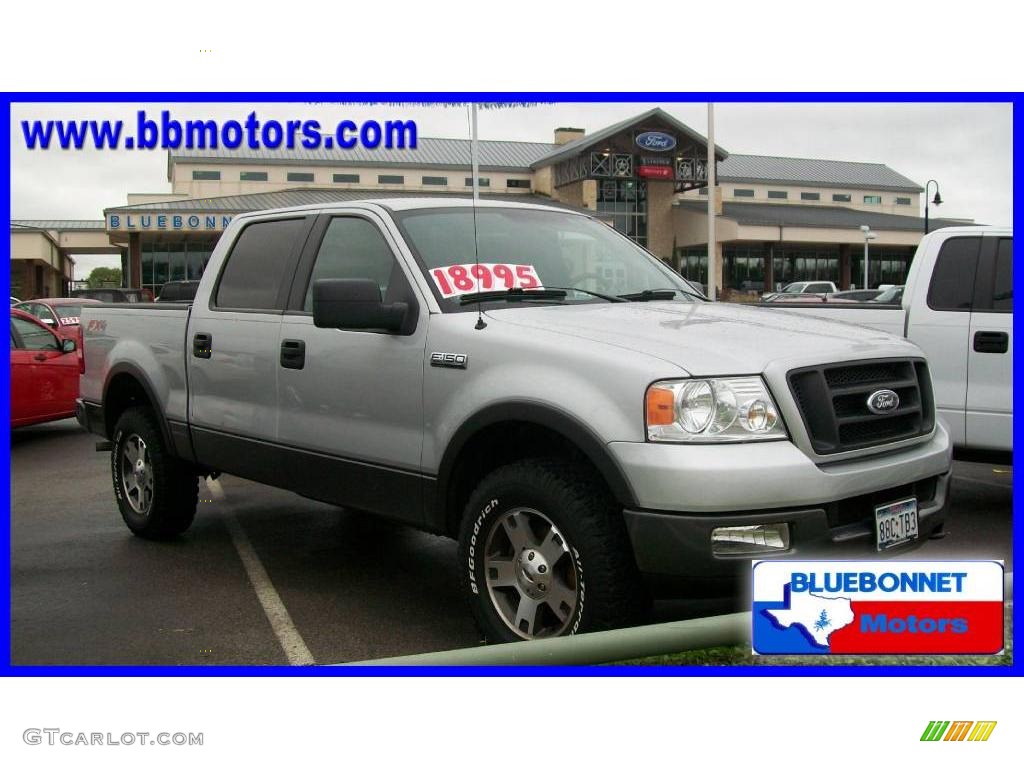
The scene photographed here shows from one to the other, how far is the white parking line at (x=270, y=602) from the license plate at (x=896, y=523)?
223cm

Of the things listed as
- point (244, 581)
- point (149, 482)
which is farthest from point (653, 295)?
point (149, 482)

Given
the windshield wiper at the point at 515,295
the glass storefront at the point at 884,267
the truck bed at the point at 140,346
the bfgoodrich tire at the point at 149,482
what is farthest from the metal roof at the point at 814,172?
the bfgoodrich tire at the point at 149,482

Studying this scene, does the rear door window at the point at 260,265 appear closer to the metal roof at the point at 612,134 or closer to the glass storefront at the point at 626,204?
the metal roof at the point at 612,134

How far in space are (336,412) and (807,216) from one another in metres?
3.16

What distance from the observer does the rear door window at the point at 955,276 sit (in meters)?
7.00

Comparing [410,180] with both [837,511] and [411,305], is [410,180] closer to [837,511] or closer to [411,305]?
[411,305]

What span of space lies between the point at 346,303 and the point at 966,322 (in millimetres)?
4522

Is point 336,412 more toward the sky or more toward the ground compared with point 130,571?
more toward the sky

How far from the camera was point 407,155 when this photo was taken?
4383mm

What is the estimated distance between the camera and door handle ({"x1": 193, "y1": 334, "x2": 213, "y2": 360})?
5797mm

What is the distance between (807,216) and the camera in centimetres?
632

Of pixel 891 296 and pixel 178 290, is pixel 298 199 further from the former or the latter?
pixel 891 296

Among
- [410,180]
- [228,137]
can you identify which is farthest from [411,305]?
[228,137]

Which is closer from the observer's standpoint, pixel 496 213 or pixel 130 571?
pixel 496 213
